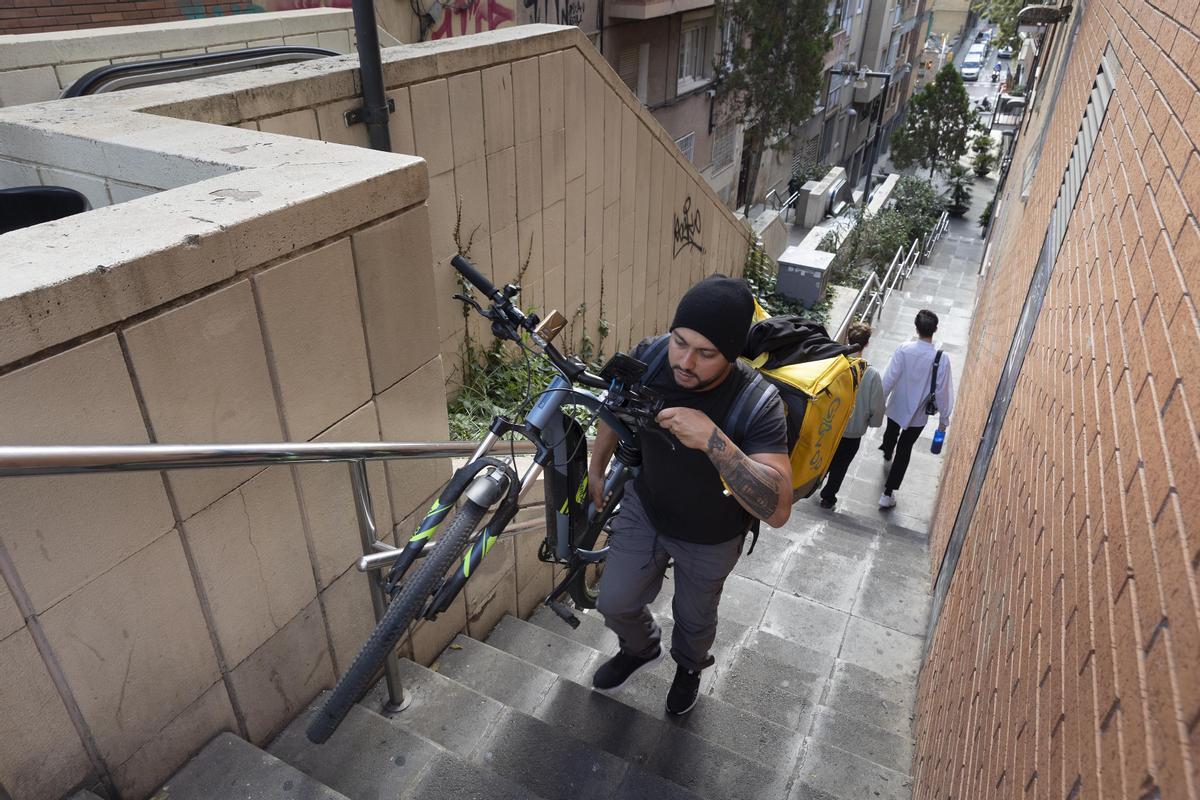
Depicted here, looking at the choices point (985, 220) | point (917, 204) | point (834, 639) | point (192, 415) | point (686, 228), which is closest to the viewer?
point (192, 415)

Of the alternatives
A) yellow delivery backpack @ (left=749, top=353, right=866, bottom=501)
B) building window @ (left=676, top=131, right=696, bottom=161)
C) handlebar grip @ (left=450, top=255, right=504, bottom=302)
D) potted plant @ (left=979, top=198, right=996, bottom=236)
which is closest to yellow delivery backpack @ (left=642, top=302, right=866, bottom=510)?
yellow delivery backpack @ (left=749, top=353, right=866, bottom=501)

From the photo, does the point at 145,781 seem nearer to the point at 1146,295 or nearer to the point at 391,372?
the point at 391,372

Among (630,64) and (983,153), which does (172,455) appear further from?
(983,153)

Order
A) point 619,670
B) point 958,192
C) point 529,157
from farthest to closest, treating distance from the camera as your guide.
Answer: point 958,192
point 529,157
point 619,670

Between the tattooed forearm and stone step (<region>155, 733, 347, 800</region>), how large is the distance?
1.48 m

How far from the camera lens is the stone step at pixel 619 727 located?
3.07 metres

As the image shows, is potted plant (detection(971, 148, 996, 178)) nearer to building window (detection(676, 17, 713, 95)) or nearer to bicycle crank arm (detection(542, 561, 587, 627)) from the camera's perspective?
building window (detection(676, 17, 713, 95))

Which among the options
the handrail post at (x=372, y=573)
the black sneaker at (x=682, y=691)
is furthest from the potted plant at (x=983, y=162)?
the handrail post at (x=372, y=573)

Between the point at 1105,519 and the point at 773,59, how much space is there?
18.9m

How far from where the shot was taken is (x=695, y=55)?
61.7 ft

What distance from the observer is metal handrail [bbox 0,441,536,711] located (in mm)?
1565

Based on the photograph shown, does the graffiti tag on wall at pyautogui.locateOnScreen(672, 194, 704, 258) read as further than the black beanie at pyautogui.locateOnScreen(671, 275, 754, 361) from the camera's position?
Yes

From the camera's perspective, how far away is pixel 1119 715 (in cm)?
123

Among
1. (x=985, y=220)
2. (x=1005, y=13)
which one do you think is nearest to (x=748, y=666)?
(x=1005, y=13)
